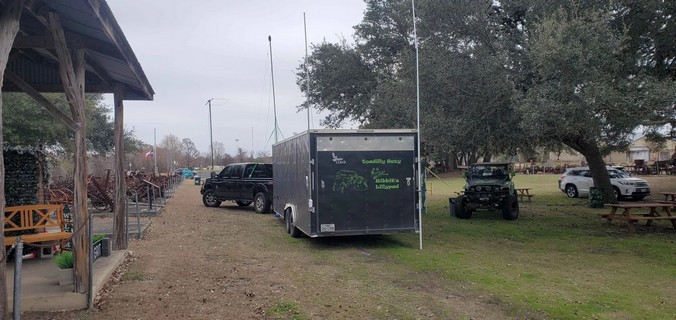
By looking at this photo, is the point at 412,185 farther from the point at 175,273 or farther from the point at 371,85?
the point at 371,85

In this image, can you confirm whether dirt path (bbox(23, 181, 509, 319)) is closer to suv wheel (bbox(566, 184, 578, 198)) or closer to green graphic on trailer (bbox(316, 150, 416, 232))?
green graphic on trailer (bbox(316, 150, 416, 232))

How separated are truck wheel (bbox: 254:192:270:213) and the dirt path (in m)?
5.99

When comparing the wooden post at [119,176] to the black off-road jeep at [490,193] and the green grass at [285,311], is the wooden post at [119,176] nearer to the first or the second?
the green grass at [285,311]

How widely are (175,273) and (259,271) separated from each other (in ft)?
4.35

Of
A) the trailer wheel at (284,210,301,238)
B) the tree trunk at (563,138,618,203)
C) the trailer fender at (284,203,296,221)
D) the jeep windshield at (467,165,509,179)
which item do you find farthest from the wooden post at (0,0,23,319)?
the tree trunk at (563,138,618,203)

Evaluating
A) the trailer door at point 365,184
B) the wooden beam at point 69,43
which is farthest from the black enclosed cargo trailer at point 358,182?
the wooden beam at point 69,43

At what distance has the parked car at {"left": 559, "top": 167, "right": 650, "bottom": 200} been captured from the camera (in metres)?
22.6

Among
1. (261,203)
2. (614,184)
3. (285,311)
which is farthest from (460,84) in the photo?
(614,184)

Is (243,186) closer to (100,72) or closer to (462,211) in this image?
(462,211)

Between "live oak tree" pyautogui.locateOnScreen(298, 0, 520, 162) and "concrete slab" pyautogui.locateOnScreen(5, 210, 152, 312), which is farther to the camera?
"live oak tree" pyautogui.locateOnScreen(298, 0, 520, 162)

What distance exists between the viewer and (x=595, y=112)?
37.4 ft

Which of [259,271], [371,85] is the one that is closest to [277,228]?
[259,271]

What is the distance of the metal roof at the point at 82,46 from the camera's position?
5.68m

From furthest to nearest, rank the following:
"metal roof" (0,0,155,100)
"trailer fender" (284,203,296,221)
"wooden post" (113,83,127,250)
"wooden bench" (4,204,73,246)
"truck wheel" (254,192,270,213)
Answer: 1. "truck wheel" (254,192,270,213)
2. "trailer fender" (284,203,296,221)
3. "wooden post" (113,83,127,250)
4. "wooden bench" (4,204,73,246)
5. "metal roof" (0,0,155,100)
